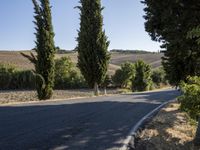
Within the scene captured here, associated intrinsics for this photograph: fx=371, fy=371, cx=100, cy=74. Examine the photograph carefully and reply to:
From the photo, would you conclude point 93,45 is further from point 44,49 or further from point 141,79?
point 141,79

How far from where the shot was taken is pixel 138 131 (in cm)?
1115

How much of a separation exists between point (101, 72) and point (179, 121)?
62.7 feet

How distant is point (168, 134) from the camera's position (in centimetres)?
1102

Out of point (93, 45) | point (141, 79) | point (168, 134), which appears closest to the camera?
point (168, 134)

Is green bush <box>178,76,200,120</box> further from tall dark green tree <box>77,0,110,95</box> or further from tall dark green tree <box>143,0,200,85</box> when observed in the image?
tall dark green tree <box>77,0,110,95</box>

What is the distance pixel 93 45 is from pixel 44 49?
19.5 feet

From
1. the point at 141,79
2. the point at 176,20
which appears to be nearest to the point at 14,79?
the point at 141,79

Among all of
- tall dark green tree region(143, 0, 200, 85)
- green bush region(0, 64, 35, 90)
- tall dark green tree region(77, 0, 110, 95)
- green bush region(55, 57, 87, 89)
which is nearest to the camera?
tall dark green tree region(143, 0, 200, 85)

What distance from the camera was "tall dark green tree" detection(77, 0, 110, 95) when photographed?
33.1 meters

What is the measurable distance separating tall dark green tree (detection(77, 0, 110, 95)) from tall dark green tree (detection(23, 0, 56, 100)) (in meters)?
5.13

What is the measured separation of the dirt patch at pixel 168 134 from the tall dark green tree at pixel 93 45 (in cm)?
1815

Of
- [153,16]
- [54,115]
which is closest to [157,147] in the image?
[54,115]

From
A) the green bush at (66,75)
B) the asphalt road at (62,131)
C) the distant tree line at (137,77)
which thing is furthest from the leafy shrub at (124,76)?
the asphalt road at (62,131)

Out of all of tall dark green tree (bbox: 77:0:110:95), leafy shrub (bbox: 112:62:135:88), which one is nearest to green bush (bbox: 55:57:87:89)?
leafy shrub (bbox: 112:62:135:88)
